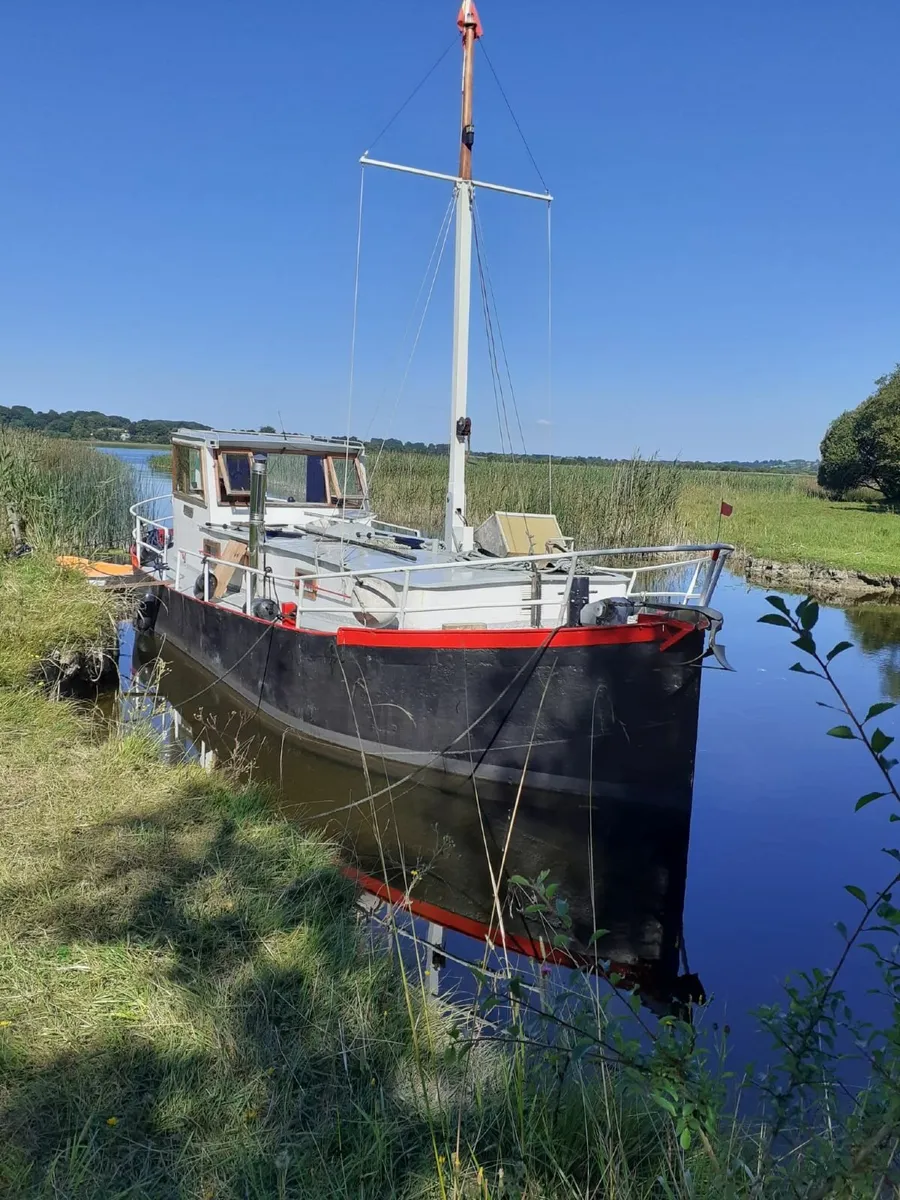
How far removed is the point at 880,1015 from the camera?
4500 mm

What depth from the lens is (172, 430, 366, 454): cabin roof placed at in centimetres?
1059

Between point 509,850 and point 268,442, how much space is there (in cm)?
646

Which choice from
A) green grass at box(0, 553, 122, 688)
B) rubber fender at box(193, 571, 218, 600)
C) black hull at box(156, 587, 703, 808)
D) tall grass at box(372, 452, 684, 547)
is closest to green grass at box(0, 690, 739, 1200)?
black hull at box(156, 587, 703, 808)

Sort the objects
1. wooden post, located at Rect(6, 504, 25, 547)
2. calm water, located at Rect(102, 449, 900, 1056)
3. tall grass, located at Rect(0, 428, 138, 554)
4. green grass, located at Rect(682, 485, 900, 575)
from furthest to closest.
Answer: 1. green grass, located at Rect(682, 485, 900, 575)
2. tall grass, located at Rect(0, 428, 138, 554)
3. wooden post, located at Rect(6, 504, 25, 547)
4. calm water, located at Rect(102, 449, 900, 1056)

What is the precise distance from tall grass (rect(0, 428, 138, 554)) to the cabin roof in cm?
279

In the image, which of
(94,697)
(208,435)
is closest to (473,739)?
(94,697)

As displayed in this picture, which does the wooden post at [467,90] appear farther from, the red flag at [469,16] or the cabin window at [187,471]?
the cabin window at [187,471]

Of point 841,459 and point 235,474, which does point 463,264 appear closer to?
point 235,474

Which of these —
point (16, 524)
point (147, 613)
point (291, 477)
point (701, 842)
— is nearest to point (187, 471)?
point (291, 477)

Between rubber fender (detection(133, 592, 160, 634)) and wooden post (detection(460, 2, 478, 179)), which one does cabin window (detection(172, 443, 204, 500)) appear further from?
wooden post (detection(460, 2, 478, 179))

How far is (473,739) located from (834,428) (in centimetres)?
4360

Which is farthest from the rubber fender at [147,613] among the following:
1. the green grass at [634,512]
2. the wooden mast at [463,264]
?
the green grass at [634,512]

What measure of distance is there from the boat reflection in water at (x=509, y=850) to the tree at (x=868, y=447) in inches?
1329

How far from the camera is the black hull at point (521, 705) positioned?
21.3 feet
